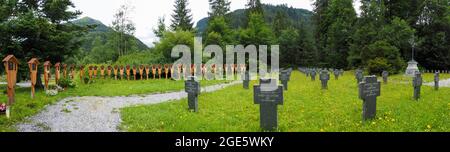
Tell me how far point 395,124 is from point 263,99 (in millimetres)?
3138

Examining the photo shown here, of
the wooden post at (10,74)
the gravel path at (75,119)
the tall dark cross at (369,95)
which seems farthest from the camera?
the wooden post at (10,74)

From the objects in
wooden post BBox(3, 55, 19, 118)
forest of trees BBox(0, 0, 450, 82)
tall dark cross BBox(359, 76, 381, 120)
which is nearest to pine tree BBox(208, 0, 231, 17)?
forest of trees BBox(0, 0, 450, 82)

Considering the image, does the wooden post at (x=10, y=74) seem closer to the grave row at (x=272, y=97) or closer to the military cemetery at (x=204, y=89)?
the military cemetery at (x=204, y=89)

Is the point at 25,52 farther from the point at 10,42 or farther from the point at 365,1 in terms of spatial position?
the point at 365,1

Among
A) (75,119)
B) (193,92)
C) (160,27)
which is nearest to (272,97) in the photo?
(193,92)

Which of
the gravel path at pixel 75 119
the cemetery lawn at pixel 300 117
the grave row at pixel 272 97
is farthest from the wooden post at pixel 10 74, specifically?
the grave row at pixel 272 97

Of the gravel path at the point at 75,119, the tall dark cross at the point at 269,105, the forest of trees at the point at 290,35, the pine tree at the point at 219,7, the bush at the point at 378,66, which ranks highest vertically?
the pine tree at the point at 219,7

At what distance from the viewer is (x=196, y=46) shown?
3956 cm

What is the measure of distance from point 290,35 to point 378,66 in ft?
87.2

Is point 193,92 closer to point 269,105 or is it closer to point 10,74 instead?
point 269,105

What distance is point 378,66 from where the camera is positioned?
36469 mm

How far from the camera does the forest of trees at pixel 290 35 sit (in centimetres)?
1916

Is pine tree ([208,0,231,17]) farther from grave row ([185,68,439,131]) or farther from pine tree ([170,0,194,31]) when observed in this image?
grave row ([185,68,439,131])
